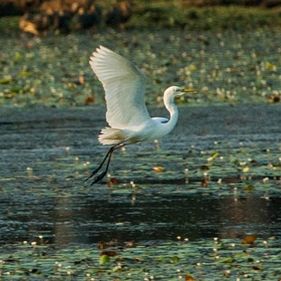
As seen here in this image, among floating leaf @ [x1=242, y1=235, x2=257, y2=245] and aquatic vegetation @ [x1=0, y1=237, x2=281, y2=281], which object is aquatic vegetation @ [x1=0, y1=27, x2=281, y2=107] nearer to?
floating leaf @ [x1=242, y1=235, x2=257, y2=245]

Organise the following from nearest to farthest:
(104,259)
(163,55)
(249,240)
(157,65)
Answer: (104,259) < (249,240) < (157,65) < (163,55)

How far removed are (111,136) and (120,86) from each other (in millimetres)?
830

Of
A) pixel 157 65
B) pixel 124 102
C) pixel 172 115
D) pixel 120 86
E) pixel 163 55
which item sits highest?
pixel 120 86

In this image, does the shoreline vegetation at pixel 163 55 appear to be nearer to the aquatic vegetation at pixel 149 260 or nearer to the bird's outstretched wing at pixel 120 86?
the bird's outstretched wing at pixel 120 86

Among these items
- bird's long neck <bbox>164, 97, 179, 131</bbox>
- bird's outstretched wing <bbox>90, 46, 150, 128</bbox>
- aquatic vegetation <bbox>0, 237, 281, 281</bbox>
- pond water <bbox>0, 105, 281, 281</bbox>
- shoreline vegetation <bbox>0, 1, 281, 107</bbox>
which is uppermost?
bird's outstretched wing <bbox>90, 46, 150, 128</bbox>

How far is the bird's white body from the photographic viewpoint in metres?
12.6

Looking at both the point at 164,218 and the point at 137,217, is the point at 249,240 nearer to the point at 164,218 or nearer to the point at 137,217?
the point at 164,218

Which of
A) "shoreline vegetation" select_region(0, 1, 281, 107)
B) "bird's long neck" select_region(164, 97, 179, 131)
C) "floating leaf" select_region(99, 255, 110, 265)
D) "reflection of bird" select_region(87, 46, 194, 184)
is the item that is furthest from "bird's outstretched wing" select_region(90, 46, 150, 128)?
"shoreline vegetation" select_region(0, 1, 281, 107)

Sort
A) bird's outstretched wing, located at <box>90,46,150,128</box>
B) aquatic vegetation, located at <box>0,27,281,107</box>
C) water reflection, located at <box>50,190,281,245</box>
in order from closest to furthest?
water reflection, located at <box>50,190,281,245</box> → bird's outstretched wing, located at <box>90,46,150,128</box> → aquatic vegetation, located at <box>0,27,281,107</box>

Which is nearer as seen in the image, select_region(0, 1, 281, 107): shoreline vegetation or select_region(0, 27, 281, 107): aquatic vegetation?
select_region(0, 27, 281, 107): aquatic vegetation

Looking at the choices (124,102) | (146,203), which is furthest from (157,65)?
(124,102)

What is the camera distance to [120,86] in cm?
1291

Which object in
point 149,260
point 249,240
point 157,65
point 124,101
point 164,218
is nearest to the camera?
point 149,260

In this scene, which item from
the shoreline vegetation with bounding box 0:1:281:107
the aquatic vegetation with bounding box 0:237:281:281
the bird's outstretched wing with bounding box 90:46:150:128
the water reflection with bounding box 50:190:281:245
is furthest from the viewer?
the shoreline vegetation with bounding box 0:1:281:107
